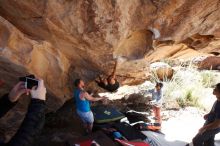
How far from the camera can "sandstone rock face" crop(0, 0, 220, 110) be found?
5.14m

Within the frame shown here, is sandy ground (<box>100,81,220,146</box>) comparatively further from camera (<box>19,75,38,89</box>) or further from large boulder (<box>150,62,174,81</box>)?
camera (<box>19,75,38,89</box>)

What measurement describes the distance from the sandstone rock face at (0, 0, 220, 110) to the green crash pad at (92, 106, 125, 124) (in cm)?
71

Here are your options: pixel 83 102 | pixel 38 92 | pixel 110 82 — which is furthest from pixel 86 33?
pixel 38 92

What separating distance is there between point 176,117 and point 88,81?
2956 millimetres

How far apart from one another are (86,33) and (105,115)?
1968mm

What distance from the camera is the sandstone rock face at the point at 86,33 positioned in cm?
514

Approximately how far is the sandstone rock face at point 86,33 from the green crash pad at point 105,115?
0.71m

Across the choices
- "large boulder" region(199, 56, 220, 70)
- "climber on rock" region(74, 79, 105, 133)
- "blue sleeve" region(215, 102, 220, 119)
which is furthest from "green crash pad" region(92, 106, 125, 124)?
"large boulder" region(199, 56, 220, 70)

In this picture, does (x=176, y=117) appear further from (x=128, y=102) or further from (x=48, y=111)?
(x=48, y=111)

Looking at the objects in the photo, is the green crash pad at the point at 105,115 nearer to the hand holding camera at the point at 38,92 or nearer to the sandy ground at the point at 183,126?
the sandy ground at the point at 183,126

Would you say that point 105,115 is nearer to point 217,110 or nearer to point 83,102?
point 83,102

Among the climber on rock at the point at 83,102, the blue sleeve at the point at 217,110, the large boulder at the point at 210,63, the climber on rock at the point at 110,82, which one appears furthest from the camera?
the large boulder at the point at 210,63

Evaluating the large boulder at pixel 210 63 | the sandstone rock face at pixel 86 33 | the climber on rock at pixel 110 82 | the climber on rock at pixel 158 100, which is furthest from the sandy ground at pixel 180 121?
the large boulder at pixel 210 63

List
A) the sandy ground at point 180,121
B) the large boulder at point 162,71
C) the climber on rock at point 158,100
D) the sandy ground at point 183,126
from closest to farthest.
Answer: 1. the sandy ground at point 183,126
2. the sandy ground at point 180,121
3. the climber on rock at point 158,100
4. the large boulder at point 162,71
